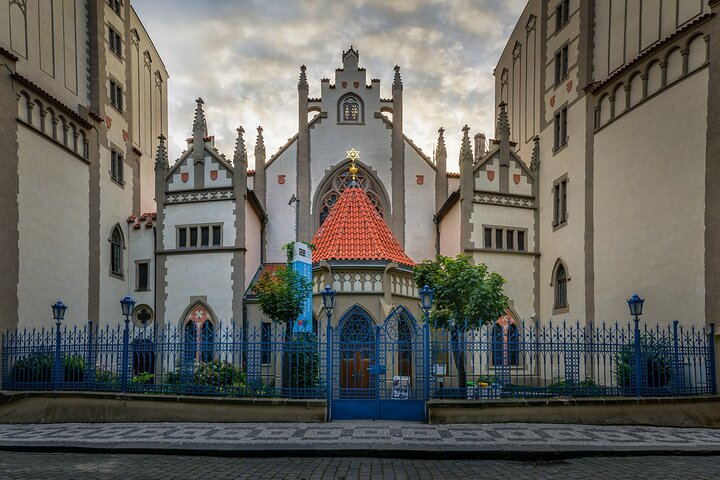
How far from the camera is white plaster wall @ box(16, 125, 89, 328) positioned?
2103 centimetres

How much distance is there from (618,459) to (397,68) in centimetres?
2358

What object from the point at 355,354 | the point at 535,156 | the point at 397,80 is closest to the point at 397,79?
the point at 397,80

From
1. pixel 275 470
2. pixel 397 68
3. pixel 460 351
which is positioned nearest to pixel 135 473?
pixel 275 470

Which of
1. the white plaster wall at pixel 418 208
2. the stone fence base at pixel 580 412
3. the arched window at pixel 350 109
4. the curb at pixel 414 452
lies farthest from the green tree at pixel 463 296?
the arched window at pixel 350 109

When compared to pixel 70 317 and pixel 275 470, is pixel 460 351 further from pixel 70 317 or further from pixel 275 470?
pixel 70 317

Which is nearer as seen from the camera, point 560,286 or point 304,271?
point 304,271

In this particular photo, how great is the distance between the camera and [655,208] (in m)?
19.8

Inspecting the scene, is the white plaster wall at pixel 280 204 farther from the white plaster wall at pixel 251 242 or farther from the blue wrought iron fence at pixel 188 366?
the blue wrought iron fence at pixel 188 366

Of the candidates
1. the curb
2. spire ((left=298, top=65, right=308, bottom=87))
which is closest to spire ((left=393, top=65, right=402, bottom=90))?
spire ((left=298, top=65, right=308, bottom=87))

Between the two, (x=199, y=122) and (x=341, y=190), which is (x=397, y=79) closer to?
(x=341, y=190)

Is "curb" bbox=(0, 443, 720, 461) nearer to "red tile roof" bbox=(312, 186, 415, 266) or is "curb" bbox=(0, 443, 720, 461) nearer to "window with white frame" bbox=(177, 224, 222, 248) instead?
"red tile roof" bbox=(312, 186, 415, 266)

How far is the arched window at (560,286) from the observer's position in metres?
25.7

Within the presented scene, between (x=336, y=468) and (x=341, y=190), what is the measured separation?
20.9 meters

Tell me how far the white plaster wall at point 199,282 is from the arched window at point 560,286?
13636mm
